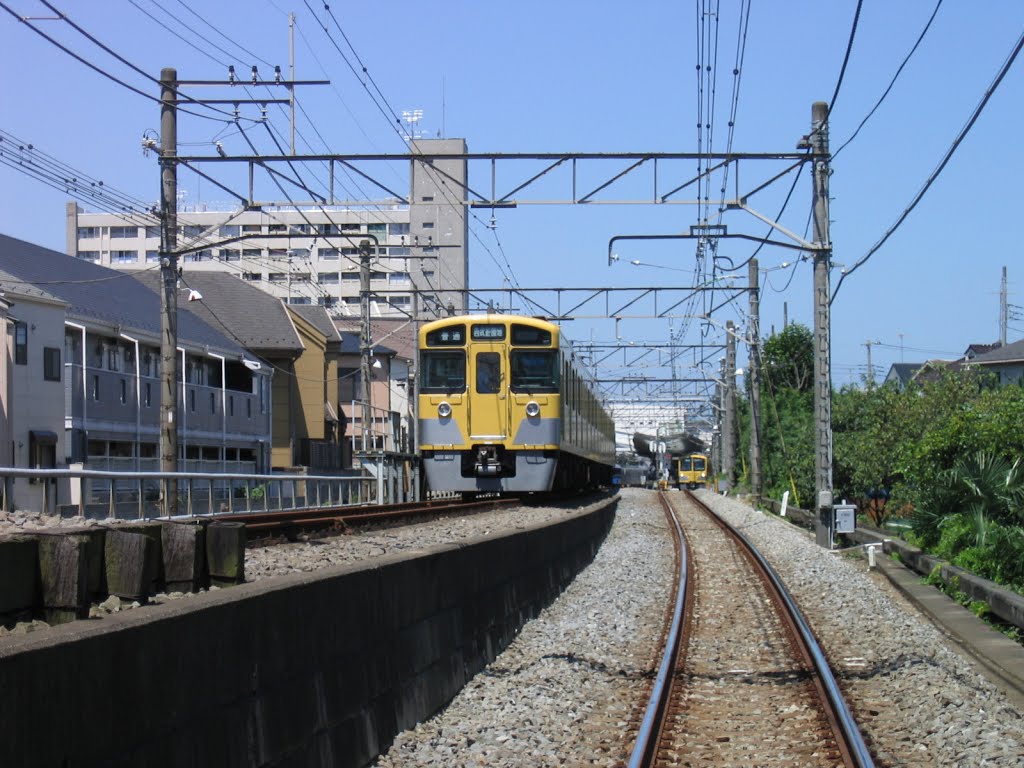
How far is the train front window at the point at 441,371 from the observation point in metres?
20.4

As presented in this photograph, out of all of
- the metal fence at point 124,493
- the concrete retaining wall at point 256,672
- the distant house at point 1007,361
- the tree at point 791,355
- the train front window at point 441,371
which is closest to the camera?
the concrete retaining wall at point 256,672

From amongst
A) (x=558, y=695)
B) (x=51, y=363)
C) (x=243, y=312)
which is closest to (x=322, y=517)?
(x=558, y=695)

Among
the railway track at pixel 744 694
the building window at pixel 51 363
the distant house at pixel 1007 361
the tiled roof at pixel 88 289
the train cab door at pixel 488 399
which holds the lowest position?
the railway track at pixel 744 694

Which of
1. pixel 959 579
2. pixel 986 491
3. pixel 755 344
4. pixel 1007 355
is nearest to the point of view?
pixel 959 579

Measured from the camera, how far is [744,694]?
26.3 feet

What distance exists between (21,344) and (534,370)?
10.0 metres

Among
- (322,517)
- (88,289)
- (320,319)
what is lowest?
(322,517)

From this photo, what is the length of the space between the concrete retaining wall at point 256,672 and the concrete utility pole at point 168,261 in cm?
1012

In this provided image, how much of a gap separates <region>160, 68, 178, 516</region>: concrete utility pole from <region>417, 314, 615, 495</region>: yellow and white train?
4599mm

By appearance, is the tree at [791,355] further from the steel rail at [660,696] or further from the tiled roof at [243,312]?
the steel rail at [660,696]

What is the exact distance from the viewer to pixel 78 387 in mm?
25750

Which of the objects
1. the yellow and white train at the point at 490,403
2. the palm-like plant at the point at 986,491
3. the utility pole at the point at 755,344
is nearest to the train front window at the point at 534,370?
the yellow and white train at the point at 490,403

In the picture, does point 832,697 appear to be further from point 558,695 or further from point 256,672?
point 256,672

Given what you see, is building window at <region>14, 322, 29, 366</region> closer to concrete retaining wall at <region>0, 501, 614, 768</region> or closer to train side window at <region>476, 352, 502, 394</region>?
train side window at <region>476, 352, 502, 394</region>
